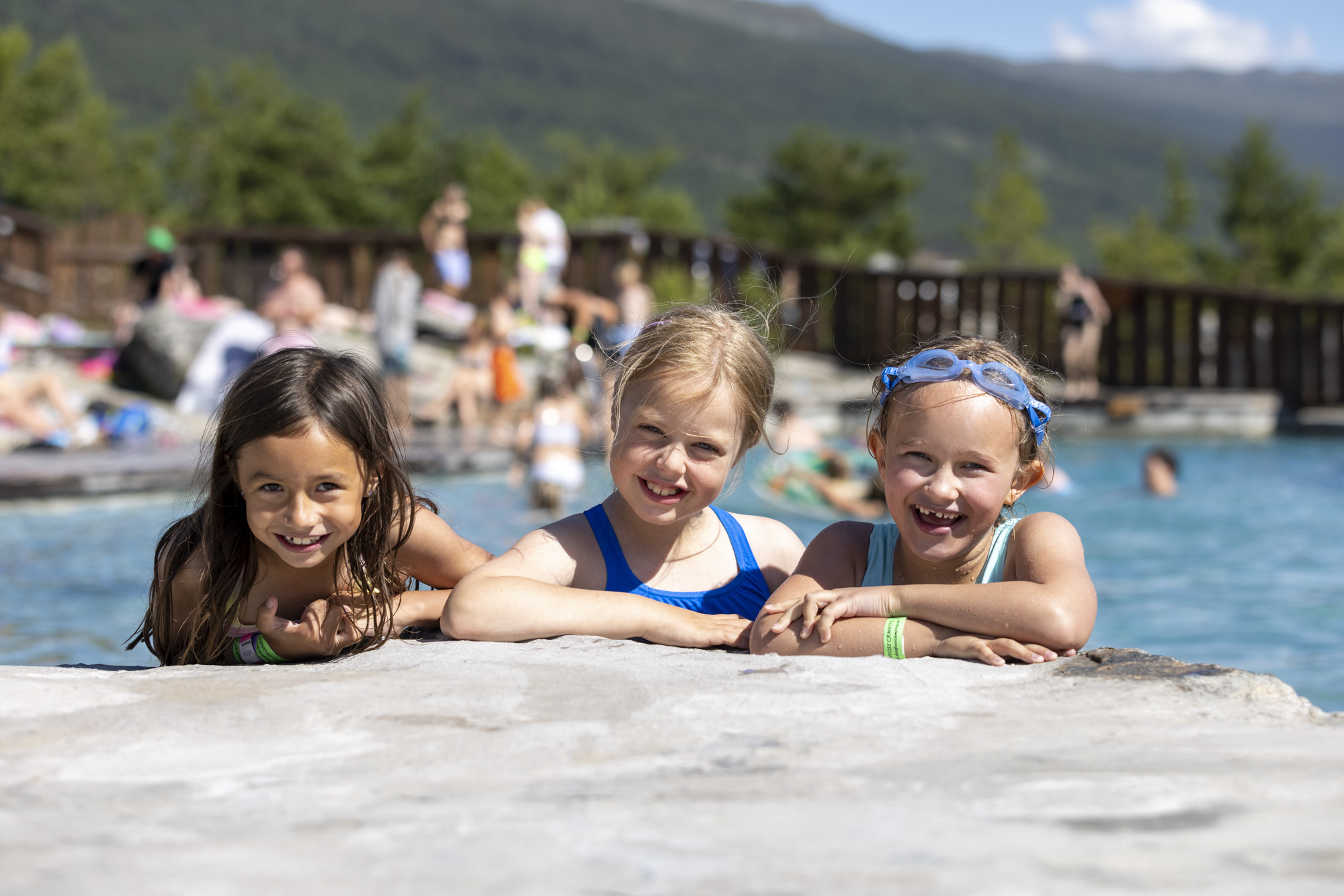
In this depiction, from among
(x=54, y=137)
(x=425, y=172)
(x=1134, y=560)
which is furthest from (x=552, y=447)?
(x=425, y=172)

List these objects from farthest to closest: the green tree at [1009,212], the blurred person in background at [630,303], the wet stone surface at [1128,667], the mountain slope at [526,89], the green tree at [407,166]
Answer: the mountain slope at [526,89] < the green tree at [1009,212] < the green tree at [407,166] < the blurred person in background at [630,303] < the wet stone surface at [1128,667]

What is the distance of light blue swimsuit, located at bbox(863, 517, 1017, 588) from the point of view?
2.53m

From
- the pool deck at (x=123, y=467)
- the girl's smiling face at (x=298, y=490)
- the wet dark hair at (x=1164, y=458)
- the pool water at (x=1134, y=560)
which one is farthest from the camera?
the wet dark hair at (x=1164, y=458)

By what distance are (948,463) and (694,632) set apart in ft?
2.00

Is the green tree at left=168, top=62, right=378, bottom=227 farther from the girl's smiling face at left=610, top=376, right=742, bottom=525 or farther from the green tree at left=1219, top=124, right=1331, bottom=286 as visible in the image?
the girl's smiling face at left=610, top=376, right=742, bottom=525

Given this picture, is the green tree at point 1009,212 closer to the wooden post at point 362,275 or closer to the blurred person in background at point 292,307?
the wooden post at point 362,275

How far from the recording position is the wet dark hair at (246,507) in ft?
8.13

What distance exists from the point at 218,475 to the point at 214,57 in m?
144

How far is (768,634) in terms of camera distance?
2.44m

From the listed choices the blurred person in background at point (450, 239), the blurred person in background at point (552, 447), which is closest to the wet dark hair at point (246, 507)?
the blurred person in background at point (552, 447)

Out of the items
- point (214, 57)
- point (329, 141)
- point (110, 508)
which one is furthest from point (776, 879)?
point (214, 57)

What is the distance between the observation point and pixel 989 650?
2.32m

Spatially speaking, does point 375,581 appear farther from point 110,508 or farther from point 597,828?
point 110,508

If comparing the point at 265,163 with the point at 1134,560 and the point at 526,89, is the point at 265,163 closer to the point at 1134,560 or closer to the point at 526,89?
the point at 1134,560
